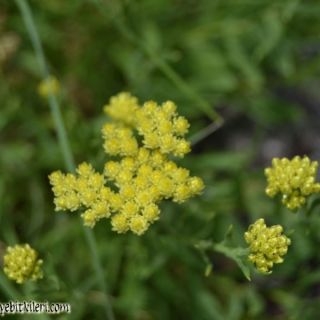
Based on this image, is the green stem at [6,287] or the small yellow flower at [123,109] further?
the small yellow flower at [123,109]

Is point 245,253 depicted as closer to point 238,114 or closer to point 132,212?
point 132,212

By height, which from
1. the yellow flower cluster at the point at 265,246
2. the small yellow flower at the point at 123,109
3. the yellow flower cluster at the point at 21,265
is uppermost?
the small yellow flower at the point at 123,109

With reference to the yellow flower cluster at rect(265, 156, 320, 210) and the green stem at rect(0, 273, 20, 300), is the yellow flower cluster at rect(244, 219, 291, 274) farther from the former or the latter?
the green stem at rect(0, 273, 20, 300)

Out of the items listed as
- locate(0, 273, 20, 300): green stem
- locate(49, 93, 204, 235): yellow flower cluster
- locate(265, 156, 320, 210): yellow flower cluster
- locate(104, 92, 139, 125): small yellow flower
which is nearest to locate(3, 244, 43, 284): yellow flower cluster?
locate(0, 273, 20, 300): green stem

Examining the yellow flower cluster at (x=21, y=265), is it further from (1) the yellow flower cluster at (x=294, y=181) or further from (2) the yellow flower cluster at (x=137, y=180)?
(1) the yellow flower cluster at (x=294, y=181)

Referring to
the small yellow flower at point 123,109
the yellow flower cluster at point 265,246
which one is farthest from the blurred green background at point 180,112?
the yellow flower cluster at point 265,246

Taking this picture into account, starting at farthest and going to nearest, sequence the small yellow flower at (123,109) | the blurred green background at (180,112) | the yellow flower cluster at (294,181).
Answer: the blurred green background at (180,112) → the small yellow flower at (123,109) → the yellow flower cluster at (294,181)

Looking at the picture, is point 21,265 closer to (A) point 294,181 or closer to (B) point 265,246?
(B) point 265,246
